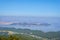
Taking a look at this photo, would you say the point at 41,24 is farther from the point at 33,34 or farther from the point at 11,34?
the point at 11,34

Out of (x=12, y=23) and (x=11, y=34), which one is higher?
(x=12, y=23)

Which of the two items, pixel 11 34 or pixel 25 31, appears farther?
pixel 25 31

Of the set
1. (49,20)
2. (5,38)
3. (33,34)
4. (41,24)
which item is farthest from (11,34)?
(49,20)

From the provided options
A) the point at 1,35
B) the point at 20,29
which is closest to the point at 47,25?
the point at 20,29

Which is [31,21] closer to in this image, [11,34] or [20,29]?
[20,29]

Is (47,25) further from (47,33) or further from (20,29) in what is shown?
(20,29)

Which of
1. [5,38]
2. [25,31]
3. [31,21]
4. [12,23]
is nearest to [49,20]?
[31,21]

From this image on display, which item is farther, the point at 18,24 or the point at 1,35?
the point at 18,24

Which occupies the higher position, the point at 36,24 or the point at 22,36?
the point at 36,24
